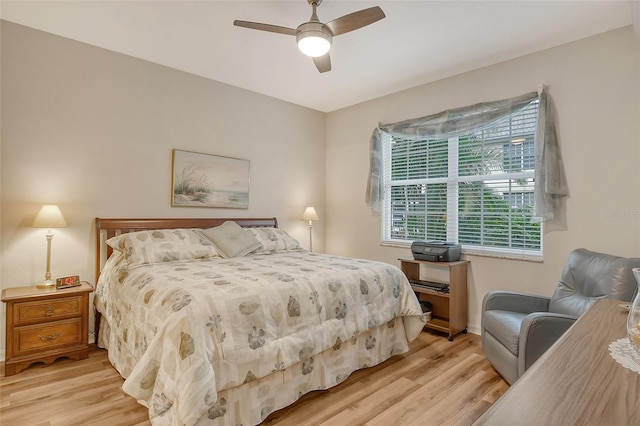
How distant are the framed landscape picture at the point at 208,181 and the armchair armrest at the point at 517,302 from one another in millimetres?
2850

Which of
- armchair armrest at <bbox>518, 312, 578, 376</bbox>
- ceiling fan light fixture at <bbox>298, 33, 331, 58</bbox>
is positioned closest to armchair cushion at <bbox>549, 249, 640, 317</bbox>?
armchair armrest at <bbox>518, 312, 578, 376</bbox>

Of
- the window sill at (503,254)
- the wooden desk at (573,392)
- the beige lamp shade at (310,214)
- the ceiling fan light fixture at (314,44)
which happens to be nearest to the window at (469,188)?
the window sill at (503,254)

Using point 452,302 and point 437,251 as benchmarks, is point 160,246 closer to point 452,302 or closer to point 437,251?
point 437,251

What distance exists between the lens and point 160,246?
2973 mm

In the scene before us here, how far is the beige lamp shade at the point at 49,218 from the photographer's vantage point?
2.69 metres

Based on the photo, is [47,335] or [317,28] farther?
[47,335]

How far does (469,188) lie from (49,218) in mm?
3865

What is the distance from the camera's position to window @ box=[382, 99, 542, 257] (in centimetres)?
324

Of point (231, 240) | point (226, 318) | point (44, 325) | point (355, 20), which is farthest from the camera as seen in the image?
point (231, 240)

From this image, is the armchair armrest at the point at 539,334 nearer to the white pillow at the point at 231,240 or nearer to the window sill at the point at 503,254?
the window sill at the point at 503,254

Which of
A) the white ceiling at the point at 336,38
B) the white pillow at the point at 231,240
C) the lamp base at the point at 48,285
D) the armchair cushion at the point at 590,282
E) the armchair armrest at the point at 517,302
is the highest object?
the white ceiling at the point at 336,38

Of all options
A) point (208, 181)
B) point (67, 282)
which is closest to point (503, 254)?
point (208, 181)

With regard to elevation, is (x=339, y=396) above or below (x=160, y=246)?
below

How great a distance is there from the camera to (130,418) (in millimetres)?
1996
